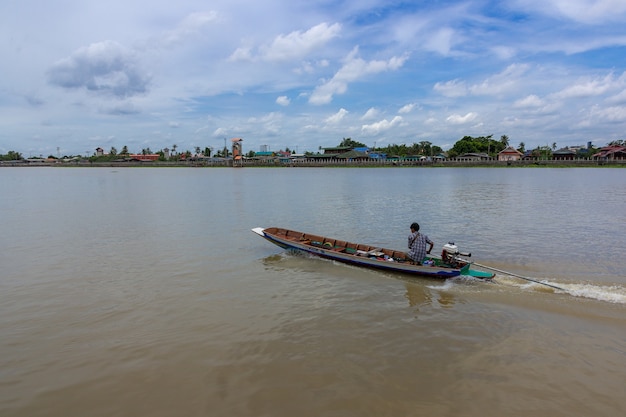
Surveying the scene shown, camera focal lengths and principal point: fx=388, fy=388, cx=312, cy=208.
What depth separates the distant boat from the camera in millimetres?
11453

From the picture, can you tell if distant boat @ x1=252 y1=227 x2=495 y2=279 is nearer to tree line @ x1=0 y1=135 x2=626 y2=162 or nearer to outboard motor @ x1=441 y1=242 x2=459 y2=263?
outboard motor @ x1=441 y1=242 x2=459 y2=263

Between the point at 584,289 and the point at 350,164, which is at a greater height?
the point at 350,164

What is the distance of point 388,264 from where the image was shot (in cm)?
1209

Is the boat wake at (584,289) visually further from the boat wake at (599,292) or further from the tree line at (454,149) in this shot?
the tree line at (454,149)

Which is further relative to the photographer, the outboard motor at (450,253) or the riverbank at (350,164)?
the riverbank at (350,164)

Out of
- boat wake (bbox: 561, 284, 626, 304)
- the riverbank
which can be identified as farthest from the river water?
the riverbank

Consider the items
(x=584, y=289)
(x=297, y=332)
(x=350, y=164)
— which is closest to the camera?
(x=297, y=332)

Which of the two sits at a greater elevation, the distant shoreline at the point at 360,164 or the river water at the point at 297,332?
the distant shoreline at the point at 360,164

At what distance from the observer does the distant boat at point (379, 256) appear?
11.5 m

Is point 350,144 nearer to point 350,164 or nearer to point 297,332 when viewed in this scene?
point 350,164

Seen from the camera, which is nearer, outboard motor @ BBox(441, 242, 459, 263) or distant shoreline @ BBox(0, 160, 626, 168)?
outboard motor @ BBox(441, 242, 459, 263)

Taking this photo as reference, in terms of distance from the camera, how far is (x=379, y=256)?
42.2 feet

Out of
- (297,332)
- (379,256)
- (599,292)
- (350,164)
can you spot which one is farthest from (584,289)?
(350,164)

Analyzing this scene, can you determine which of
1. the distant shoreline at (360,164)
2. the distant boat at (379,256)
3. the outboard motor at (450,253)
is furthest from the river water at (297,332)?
the distant shoreline at (360,164)
